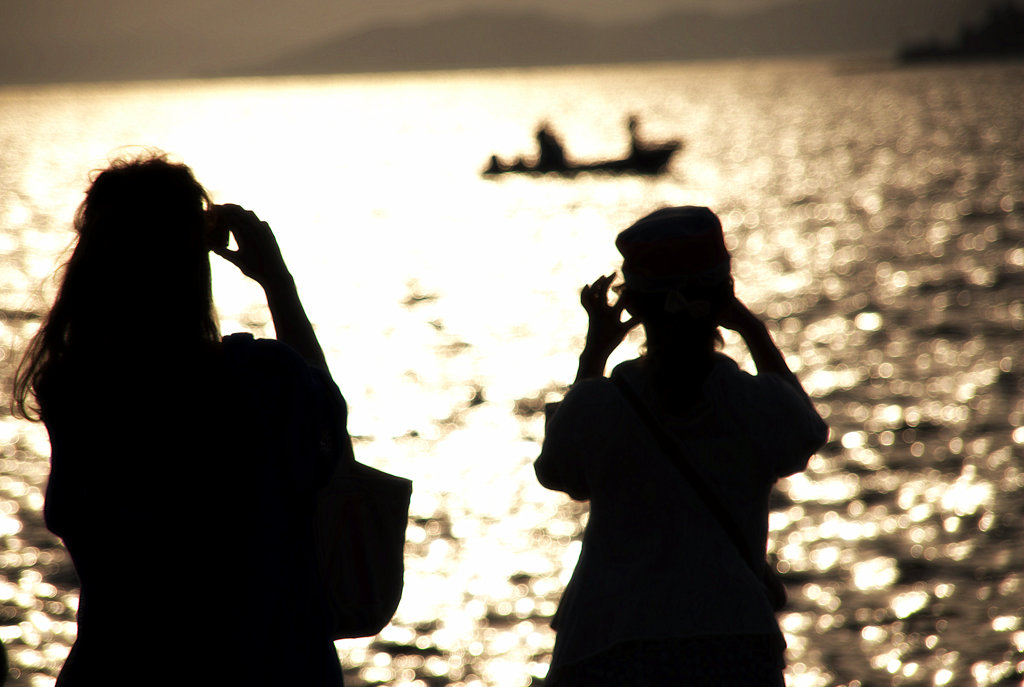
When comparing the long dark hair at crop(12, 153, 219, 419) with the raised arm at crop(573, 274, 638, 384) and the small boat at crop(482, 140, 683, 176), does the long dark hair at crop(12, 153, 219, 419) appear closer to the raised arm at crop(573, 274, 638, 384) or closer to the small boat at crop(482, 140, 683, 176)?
the raised arm at crop(573, 274, 638, 384)

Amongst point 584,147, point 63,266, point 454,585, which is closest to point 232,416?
point 63,266

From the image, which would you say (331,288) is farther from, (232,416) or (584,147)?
(584,147)

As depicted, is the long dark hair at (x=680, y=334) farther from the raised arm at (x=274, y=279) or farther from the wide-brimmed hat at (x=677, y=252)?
the raised arm at (x=274, y=279)

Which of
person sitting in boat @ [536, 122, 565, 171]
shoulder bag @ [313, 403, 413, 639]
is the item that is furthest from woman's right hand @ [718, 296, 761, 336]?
person sitting in boat @ [536, 122, 565, 171]

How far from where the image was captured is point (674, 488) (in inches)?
91.6

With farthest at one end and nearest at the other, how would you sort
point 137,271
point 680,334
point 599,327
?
point 599,327, point 680,334, point 137,271

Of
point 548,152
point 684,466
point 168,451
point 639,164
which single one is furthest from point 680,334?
point 548,152

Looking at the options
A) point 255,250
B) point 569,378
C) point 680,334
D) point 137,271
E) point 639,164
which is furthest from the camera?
point 639,164

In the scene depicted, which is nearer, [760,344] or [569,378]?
[760,344]

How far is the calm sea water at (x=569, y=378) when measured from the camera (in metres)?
12.4

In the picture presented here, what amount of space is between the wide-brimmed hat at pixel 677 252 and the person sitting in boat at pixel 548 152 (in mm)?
52986

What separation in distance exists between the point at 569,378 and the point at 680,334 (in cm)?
2107

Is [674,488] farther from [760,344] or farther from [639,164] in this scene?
[639,164]

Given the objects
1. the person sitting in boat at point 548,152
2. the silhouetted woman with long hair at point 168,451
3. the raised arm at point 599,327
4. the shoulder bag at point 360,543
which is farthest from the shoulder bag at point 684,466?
the person sitting in boat at point 548,152
